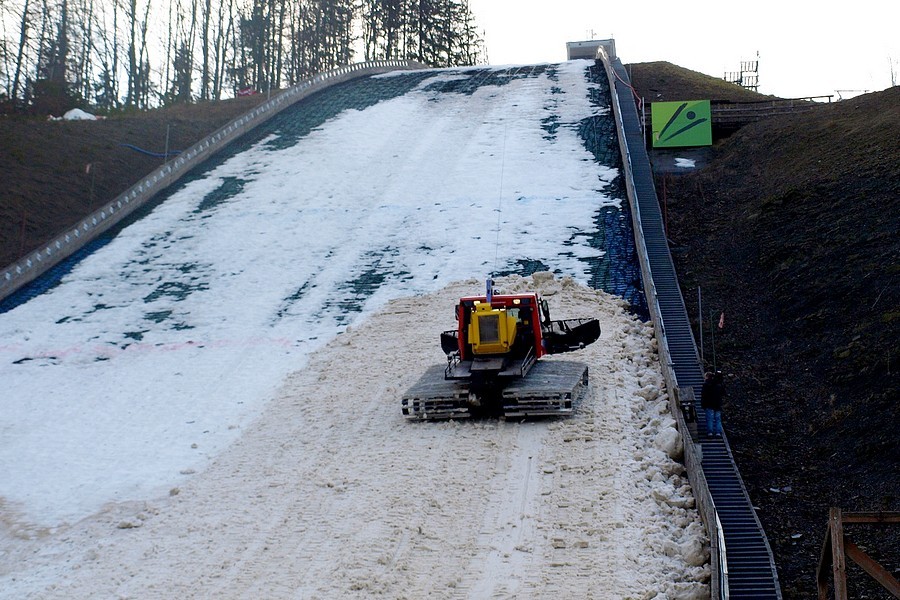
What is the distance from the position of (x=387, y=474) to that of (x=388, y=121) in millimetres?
28794

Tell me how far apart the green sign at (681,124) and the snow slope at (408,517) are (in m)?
17.8

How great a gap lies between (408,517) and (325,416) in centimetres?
519

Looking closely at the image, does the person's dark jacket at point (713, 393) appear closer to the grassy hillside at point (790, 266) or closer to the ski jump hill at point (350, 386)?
the ski jump hill at point (350, 386)

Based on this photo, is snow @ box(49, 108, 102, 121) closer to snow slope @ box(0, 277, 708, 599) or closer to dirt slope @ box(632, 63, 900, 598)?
dirt slope @ box(632, 63, 900, 598)

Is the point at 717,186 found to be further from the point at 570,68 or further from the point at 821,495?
the point at 570,68

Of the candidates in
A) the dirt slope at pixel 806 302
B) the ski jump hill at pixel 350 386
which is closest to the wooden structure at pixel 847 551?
the ski jump hill at pixel 350 386

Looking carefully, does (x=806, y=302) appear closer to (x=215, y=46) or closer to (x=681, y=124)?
(x=681, y=124)

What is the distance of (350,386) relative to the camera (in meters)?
19.9

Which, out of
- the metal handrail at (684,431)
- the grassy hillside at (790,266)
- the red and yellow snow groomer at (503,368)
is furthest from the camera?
the red and yellow snow groomer at (503,368)

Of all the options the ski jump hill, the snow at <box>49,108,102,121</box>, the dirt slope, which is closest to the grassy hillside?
the dirt slope

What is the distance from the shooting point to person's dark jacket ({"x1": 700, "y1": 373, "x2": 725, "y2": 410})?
15.9 metres

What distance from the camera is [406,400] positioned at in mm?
17328

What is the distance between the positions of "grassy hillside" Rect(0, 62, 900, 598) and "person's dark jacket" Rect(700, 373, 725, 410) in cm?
102

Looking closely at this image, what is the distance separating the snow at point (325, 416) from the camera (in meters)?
12.5
